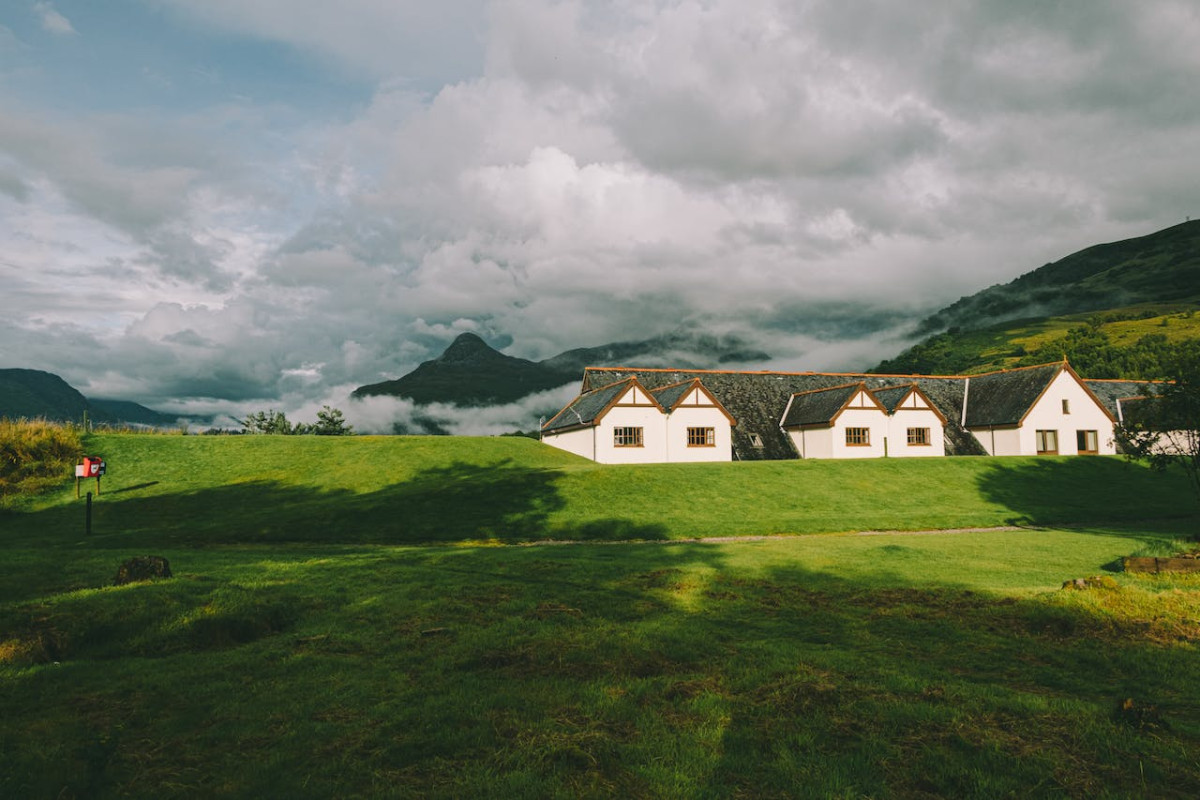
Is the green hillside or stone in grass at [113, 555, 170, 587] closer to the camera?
stone in grass at [113, 555, 170, 587]

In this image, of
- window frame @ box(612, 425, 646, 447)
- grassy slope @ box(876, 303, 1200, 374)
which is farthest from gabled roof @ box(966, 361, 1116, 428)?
grassy slope @ box(876, 303, 1200, 374)

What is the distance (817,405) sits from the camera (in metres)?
56.8

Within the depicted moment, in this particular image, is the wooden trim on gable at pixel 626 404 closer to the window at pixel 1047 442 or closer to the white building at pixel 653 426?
the white building at pixel 653 426

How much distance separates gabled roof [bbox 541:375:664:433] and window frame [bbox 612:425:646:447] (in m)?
1.83

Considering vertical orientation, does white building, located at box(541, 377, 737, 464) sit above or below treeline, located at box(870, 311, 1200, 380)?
below

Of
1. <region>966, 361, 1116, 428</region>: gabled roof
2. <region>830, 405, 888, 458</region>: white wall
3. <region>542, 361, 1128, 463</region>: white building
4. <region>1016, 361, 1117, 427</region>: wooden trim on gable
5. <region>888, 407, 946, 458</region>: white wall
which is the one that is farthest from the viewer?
<region>966, 361, 1116, 428</region>: gabled roof

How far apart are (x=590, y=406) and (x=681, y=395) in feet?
25.0

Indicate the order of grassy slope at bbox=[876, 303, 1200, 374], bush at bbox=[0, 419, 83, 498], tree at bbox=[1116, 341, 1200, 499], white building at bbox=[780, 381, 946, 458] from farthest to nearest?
grassy slope at bbox=[876, 303, 1200, 374], white building at bbox=[780, 381, 946, 458], bush at bbox=[0, 419, 83, 498], tree at bbox=[1116, 341, 1200, 499]

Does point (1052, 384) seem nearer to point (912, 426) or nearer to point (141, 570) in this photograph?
point (912, 426)

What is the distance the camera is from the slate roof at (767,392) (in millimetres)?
56781

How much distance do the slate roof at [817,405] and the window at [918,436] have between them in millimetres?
5894

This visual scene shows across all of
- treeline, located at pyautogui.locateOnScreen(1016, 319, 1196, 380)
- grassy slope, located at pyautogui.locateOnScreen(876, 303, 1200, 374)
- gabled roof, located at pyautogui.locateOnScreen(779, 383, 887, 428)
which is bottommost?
gabled roof, located at pyautogui.locateOnScreen(779, 383, 887, 428)

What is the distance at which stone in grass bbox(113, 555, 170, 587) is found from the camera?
11.5 m

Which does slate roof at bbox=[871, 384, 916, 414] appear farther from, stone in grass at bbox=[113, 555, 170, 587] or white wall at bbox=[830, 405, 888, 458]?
stone in grass at bbox=[113, 555, 170, 587]
